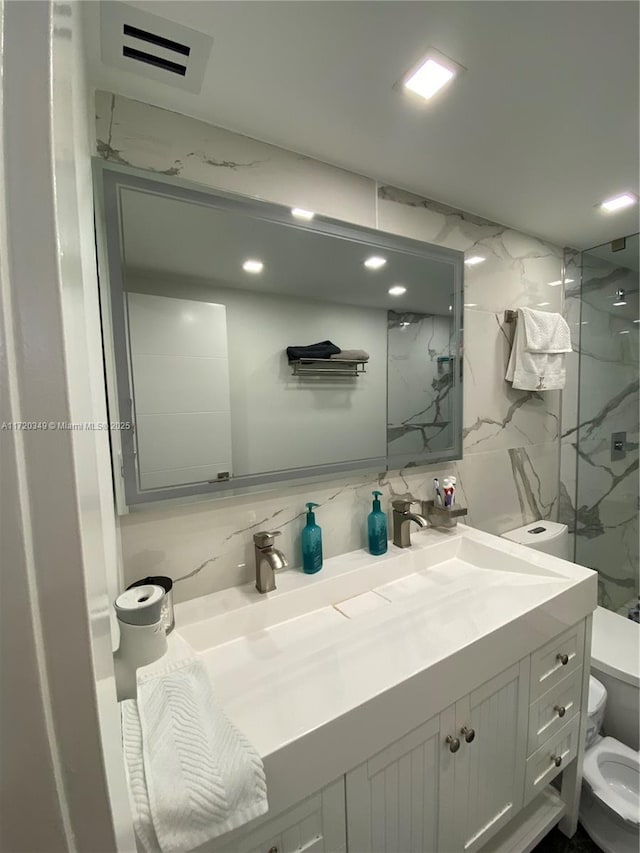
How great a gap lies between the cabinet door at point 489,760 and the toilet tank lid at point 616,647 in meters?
0.68

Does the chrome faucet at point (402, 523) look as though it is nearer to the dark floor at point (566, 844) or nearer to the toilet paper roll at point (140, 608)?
the toilet paper roll at point (140, 608)

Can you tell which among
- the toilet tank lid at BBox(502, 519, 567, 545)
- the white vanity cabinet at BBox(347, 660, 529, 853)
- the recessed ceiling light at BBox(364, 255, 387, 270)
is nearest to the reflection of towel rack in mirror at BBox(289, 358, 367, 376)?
the recessed ceiling light at BBox(364, 255, 387, 270)

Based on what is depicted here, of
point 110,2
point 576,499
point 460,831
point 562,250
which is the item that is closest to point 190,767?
point 460,831

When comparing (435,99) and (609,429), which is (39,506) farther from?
(609,429)

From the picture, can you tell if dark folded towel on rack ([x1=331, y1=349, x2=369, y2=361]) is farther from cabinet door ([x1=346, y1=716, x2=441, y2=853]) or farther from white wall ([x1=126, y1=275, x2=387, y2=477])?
cabinet door ([x1=346, y1=716, x2=441, y2=853])

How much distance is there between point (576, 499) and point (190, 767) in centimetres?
232

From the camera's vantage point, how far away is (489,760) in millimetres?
946

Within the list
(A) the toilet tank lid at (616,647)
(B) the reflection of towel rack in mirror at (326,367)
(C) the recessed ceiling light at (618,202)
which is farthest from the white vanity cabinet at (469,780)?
(C) the recessed ceiling light at (618,202)

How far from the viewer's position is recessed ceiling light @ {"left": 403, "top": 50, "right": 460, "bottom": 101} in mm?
846

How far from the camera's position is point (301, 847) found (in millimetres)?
677

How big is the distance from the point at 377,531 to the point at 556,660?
644mm

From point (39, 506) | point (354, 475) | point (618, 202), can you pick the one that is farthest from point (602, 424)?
point (39, 506)

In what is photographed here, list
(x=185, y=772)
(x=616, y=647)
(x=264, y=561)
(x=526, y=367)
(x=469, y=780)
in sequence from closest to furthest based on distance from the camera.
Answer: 1. (x=185, y=772)
2. (x=469, y=780)
3. (x=264, y=561)
4. (x=616, y=647)
5. (x=526, y=367)

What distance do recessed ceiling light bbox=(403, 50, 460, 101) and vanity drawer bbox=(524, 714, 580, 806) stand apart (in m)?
1.89
